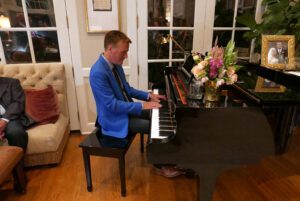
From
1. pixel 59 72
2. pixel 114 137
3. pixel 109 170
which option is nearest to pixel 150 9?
pixel 59 72

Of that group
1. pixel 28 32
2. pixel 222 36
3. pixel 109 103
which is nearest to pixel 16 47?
pixel 28 32

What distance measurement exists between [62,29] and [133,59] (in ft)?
2.85

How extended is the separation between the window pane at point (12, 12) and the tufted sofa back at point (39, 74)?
0.48m

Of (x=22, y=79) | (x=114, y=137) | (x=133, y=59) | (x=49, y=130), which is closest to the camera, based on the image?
(x=114, y=137)

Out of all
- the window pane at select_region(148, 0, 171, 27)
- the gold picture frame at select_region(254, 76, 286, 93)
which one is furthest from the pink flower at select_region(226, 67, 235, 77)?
the window pane at select_region(148, 0, 171, 27)

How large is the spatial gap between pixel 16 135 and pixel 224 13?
2629mm

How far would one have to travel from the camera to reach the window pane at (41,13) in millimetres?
2435

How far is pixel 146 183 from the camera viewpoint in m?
2.01

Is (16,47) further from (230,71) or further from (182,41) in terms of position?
(230,71)

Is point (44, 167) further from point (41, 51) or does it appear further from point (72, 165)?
point (41, 51)

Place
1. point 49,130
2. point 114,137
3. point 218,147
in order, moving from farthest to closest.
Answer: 1. point 49,130
2. point 114,137
3. point 218,147

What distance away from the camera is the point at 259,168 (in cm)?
226

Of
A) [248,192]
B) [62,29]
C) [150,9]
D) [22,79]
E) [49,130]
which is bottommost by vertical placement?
[248,192]

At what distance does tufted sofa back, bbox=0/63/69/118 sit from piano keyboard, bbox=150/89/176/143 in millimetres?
1452
